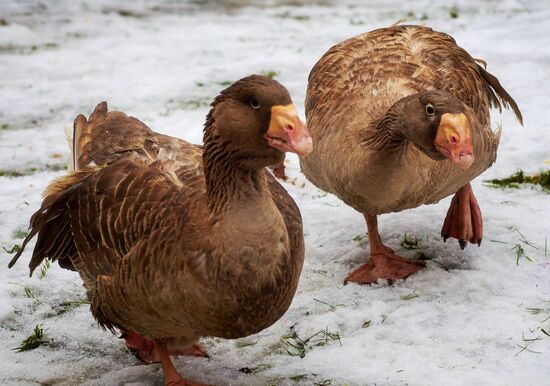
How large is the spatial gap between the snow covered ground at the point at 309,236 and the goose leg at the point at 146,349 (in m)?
0.06

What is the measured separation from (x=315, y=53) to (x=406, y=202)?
5.79 meters

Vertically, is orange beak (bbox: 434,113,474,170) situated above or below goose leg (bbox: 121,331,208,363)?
above

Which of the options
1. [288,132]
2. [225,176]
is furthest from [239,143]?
[288,132]

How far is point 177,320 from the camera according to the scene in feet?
13.3

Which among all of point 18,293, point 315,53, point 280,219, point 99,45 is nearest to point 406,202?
point 280,219

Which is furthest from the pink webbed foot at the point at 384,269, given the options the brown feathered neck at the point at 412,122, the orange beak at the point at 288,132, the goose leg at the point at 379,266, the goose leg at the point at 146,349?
the orange beak at the point at 288,132

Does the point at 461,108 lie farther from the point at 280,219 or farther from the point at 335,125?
the point at 280,219

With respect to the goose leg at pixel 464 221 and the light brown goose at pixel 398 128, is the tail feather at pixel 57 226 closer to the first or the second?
the light brown goose at pixel 398 128

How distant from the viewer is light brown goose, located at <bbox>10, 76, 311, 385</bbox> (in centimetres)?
375

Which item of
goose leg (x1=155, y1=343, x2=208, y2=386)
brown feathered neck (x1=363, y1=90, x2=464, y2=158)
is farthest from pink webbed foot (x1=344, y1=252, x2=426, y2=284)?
goose leg (x1=155, y1=343, x2=208, y2=386)

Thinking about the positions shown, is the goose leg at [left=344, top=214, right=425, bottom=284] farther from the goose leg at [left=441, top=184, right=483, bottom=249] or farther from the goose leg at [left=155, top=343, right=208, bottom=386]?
the goose leg at [left=155, top=343, right=208, bottom=386]

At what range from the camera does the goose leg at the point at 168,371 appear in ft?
14.6

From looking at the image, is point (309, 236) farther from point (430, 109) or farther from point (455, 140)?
point (455, 140)

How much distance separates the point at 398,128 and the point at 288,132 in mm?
1619
